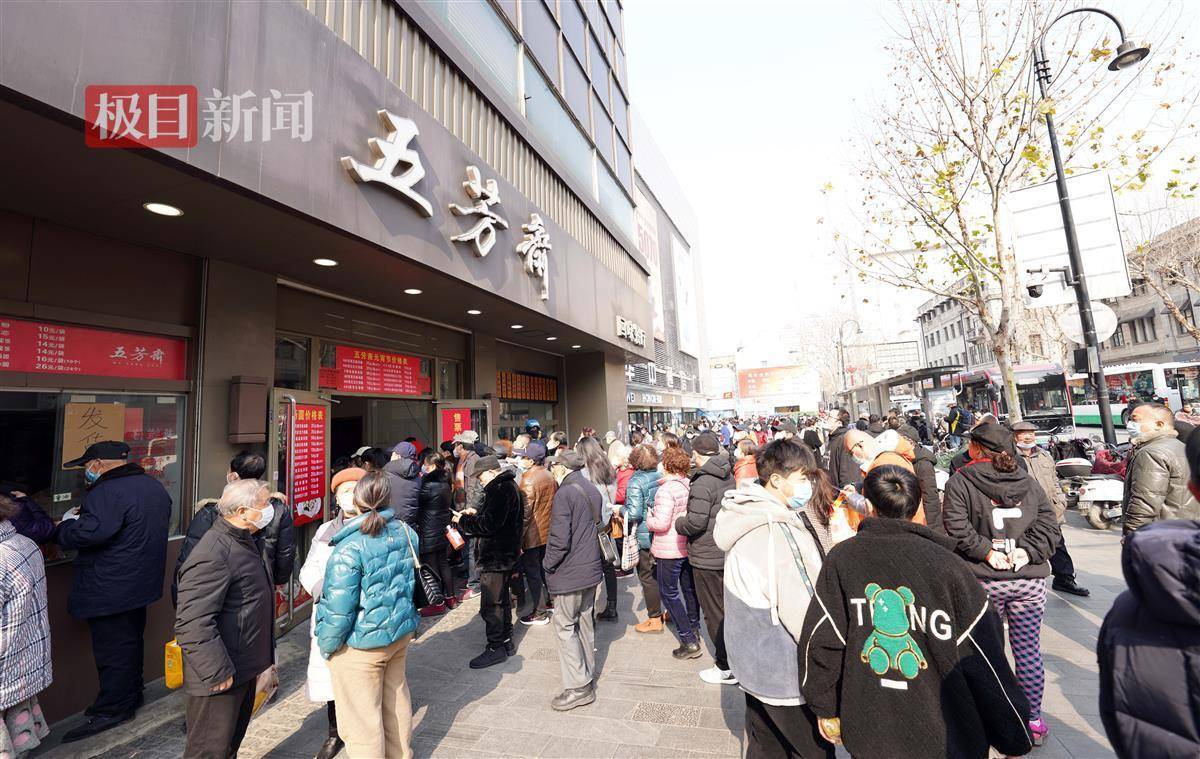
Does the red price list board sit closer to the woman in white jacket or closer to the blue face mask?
the woman in white jacket

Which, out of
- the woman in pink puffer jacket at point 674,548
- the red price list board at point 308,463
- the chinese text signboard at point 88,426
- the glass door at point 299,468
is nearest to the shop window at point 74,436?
the chinese text signboard at point 88,426

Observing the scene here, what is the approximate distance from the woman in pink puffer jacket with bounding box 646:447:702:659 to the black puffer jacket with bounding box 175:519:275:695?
300cm

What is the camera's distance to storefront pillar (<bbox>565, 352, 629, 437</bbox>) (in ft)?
46.4

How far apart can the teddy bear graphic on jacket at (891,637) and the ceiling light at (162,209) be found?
17.8 feet

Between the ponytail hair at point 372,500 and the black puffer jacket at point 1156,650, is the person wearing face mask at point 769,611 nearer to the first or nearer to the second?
the black puffer jacket at point 1156,650

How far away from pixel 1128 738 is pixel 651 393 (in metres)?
22.9

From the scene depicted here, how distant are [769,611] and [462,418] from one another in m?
7.87

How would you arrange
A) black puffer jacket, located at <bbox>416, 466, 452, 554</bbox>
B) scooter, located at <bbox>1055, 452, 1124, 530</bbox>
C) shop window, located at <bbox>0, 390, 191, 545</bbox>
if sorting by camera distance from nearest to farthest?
shop window, located at <bbox>0, 390, 191, 545</bbox>
black puffer jacket, located at <bbox>416, 466, 452, 554</bbox>
scooter, located at <bbox>1055, 452, 1124, 530</bbox>

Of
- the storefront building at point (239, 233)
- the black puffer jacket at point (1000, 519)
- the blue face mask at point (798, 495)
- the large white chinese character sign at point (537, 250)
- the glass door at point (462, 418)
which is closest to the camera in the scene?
the blue face mask at point (798, 495)

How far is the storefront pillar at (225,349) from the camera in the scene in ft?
16.5

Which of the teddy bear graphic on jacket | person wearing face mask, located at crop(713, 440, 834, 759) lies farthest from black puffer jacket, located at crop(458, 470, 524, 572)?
the teddy bear graphic on jacket

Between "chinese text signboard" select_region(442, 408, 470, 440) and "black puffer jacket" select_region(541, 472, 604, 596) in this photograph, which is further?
→ "chinese text signboard" select_region(442, 408, 470, 440)

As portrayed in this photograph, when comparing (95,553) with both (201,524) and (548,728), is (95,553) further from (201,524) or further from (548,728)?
(548,728)

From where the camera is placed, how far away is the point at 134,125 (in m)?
2.93
